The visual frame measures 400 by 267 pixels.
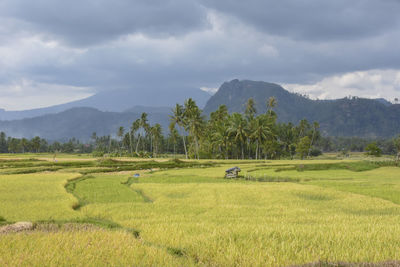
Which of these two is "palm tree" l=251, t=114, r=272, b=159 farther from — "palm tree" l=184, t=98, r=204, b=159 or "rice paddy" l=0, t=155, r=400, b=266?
"rice paddy" l=0, t=155, r=400, b=266

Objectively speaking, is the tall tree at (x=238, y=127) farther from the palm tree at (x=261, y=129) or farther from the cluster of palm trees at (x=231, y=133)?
the palm tree at (x=261, y=129)

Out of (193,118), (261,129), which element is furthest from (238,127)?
(193,118)

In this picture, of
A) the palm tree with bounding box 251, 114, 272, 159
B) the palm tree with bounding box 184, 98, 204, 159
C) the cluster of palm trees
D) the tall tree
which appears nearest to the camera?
the tall tree

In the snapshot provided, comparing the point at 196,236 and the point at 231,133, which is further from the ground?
the point at 231,133

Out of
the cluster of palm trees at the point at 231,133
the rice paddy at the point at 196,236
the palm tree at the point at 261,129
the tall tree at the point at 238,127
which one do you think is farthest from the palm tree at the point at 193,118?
the rice paddy at the point at 196,236

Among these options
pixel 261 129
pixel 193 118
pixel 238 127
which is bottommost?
pixel 261 129

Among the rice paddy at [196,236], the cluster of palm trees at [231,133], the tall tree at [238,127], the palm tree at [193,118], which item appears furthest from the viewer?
the palm tree at [193,118]

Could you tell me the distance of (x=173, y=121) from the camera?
215 ft

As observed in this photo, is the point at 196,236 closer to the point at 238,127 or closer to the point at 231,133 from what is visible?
the point at 238,127

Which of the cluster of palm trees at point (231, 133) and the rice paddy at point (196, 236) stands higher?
the cluster of palm trees at point (231, 133)

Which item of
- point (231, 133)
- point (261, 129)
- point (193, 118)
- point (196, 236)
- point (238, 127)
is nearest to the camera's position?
point (196, 236)

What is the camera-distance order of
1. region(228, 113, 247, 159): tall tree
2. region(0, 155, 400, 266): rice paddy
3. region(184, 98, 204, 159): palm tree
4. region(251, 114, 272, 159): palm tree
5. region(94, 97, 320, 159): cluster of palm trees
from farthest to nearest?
region(184, 98, 204, 159): palm tree → region(94, 97, 320, 159): cluster of palm trees → region(251, 114, 272, 159): palm tree → region(228, 113, 247, 159): tall tree → region(0, 155, 400, 266): rice paddy

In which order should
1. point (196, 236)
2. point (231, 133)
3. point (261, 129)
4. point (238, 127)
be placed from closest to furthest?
point (196, 236) → point (238, 127) → point (261, 129) → point (231, 133)

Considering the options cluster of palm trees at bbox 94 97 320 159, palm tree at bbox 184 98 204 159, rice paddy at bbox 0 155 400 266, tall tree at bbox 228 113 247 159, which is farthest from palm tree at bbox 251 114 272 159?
rice paddy at bbox 0 155 400 266
